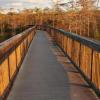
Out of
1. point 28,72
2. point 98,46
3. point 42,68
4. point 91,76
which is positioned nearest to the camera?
point 98,46

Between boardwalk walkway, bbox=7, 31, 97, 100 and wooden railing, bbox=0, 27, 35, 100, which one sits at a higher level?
wooden railing, bbox=0, 27, 35, 100

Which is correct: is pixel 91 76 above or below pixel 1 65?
below

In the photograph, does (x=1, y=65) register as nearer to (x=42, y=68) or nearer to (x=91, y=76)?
(x=91, y=76)

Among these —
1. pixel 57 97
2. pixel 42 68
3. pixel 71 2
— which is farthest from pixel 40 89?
pixel 71 2

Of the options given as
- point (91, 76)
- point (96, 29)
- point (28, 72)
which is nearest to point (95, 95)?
point (91, 76)

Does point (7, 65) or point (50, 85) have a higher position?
point (7, 65)

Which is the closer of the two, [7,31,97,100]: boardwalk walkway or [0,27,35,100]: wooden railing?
[0,27,35,100]: wooden railing

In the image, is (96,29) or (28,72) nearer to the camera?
(28,72)

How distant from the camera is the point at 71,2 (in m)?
82.4

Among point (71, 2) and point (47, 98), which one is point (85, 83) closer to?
point (47, 98)

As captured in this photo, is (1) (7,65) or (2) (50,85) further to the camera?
(2) (50,85)

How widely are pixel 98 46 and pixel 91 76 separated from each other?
1408mm

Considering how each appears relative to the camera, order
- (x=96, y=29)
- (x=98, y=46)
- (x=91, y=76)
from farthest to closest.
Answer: (x=96, y=29)
(x=91, y=76)
(x=98, y=46)

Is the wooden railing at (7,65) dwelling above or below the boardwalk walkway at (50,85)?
above
